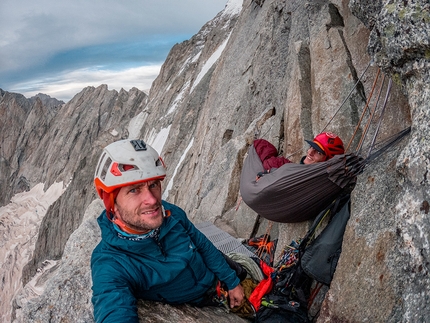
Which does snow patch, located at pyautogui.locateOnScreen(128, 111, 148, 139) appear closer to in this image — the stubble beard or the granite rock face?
the granite rock face

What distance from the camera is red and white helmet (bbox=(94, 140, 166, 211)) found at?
380 cm

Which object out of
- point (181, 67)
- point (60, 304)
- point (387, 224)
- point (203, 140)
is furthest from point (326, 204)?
point (181, 67)

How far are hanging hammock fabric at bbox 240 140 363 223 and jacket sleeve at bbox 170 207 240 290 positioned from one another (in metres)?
1.58

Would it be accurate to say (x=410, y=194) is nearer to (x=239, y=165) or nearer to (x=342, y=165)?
(x=342, y=165)

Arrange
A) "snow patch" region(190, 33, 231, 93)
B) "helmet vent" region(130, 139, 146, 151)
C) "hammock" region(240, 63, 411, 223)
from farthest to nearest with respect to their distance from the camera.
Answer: "snow patch" region(190, 33, 231, 93) < "hammock" region(240, 63, 411, 223) < "helmet vent" region(130, 139, 146, 151)

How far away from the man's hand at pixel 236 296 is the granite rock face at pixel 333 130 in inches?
7.3

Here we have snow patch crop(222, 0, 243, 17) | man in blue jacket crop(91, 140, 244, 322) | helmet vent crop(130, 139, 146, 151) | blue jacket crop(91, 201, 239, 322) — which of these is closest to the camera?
blue jacket crop(91, 201, 239, 322)

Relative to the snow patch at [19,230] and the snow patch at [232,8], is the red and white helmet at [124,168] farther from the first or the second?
the snow patch at [19,230]

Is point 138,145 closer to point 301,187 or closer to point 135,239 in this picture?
point 135,239

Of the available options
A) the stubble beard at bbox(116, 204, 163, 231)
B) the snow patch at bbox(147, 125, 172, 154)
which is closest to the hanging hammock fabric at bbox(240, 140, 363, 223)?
the stubble beard at bbox(116, 204, 163, 231)

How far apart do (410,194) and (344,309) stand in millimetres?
1626

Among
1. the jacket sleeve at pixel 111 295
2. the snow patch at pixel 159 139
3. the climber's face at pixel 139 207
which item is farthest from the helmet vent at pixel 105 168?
the snow patch at pixel 159 139

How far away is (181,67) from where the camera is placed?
42031mm

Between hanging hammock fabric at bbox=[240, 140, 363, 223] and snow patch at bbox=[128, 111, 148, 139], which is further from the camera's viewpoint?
snow patch at bbox=[128, 111, 148, 139]
